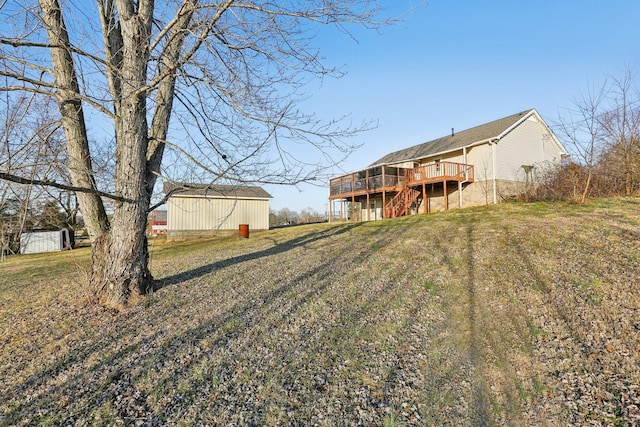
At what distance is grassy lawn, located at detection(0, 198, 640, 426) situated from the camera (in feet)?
8.37

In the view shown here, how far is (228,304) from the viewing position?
486 centimetres

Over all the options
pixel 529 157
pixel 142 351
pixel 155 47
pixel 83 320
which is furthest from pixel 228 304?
pixel 529 157

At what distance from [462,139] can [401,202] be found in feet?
16.8

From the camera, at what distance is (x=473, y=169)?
1702cm

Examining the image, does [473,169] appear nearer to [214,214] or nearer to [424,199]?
[424,199]

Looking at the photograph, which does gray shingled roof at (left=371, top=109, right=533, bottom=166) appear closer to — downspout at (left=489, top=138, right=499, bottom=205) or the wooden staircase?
downspout at (left=489, top=138, right=499, bottom=205)

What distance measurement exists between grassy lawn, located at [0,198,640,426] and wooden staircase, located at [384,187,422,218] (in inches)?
449

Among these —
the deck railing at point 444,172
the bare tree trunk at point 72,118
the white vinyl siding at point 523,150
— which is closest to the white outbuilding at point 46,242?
the bare tree trunk at point 72,118

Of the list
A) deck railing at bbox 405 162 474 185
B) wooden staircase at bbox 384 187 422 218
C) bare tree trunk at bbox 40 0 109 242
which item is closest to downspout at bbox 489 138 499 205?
deck railing at bbox 405 162 474 185

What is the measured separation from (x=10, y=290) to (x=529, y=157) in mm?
21558

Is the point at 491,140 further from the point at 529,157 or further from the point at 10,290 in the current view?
the point at 10,290

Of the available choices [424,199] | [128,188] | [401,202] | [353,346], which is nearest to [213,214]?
[401,202]

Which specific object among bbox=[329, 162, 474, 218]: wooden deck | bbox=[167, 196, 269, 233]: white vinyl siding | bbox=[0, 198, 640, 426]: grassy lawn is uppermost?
bbox=[329, 162, 474, 218]: wooden deck

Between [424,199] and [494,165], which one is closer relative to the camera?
[494,165]
